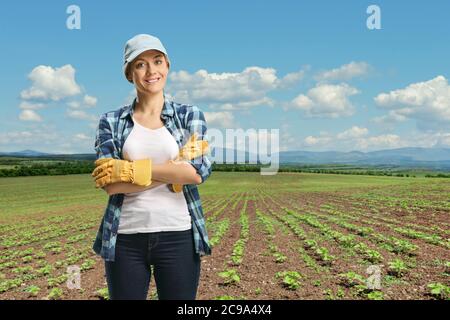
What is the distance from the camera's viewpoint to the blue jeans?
307 centimetres

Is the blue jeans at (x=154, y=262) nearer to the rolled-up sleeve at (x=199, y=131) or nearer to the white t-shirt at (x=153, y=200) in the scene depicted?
the white t-shirt at (x=153, y=200)

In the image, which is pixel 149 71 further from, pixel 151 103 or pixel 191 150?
pixel 191 150

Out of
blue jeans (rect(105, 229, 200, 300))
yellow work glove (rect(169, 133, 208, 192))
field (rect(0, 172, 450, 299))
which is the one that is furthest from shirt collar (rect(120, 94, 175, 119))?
field (rect(0, 172, 450, 299))

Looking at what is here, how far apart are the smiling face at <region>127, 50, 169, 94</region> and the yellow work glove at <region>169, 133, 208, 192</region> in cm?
43

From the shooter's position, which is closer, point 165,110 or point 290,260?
point 165,110

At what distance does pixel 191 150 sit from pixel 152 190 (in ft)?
1.24

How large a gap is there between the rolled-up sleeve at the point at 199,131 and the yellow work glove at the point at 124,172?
0.32 m

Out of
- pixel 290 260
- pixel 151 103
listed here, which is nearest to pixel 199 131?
pixel 151 103

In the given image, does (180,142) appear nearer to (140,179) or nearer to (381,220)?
(140,179)

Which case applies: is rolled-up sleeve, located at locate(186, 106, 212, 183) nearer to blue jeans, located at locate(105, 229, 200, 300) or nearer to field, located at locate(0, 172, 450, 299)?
blue jeans, located at locate(105, 229, 200, 300)

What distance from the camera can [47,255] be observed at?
12.6 metres

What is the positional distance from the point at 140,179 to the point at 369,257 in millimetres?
8035

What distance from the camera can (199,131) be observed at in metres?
3.18
